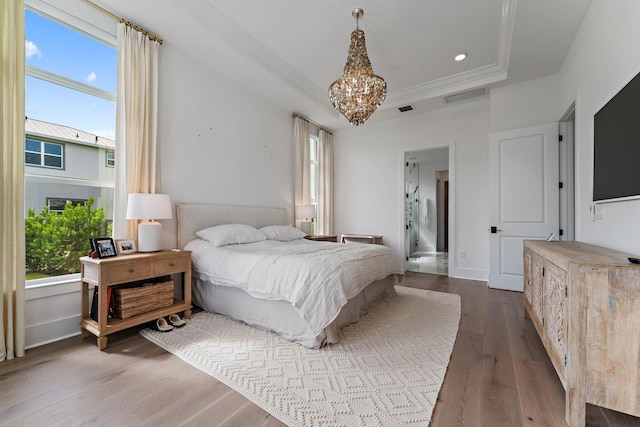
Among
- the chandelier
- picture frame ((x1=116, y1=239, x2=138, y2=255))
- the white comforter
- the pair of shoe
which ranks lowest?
the pair of shoe

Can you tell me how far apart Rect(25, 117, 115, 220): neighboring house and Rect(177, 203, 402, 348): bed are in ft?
2.52

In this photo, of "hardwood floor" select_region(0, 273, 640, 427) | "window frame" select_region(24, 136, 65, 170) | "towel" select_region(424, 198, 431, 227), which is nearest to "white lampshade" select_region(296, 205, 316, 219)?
"hardwood floor" select_region(0, 273, 640, 427)

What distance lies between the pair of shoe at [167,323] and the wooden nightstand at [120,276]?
6 centimetres

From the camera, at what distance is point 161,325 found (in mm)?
2375

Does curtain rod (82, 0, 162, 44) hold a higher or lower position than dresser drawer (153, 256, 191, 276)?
higher

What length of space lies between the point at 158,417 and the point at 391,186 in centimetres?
469

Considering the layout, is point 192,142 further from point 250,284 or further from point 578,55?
point 578,55

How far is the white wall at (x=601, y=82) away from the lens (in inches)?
65.9

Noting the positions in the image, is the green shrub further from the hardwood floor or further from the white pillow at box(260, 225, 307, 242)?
the white pillow at box(260, 225, 307, 242)

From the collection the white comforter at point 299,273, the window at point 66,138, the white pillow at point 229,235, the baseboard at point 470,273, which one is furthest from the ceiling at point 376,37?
the baseboard at point 470,273

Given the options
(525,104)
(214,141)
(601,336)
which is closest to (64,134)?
(214,141)

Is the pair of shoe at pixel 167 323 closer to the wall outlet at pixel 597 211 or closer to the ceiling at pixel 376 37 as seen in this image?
the ceiling at pixel 376 37

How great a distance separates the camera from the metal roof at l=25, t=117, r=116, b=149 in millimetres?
2205

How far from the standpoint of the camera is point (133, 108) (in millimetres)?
2646
